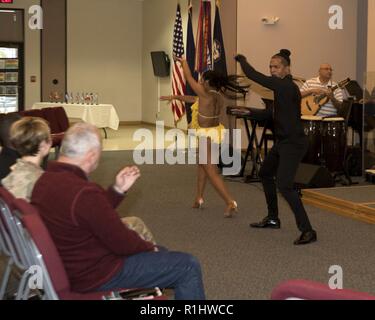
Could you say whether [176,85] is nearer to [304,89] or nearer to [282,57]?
[304,89]

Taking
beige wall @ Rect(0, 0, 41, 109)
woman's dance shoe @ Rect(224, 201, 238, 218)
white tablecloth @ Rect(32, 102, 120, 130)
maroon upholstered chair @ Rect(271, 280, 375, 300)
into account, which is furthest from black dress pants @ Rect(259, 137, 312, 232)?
beige wall @ Rect(0, 0, 41, 109)

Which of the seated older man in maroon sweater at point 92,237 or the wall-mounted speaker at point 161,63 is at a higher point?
the wall-mounted speaker at point 161,63

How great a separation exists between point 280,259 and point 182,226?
1.42 meters

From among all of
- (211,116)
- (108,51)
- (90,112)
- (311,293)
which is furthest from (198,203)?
(108,51)

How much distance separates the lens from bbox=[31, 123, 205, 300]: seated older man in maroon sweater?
280 cm

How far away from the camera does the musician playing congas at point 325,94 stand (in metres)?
9.27

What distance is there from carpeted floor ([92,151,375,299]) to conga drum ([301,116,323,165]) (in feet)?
2.95

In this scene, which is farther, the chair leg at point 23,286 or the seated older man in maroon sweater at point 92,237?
the chair leg at point 23,286

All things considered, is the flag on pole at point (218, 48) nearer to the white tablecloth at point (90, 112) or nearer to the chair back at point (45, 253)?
the white tablecloth at point (90, 112)

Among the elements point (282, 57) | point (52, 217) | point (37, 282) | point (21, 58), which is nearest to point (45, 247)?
point (52, 217)

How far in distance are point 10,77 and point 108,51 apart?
103 inches

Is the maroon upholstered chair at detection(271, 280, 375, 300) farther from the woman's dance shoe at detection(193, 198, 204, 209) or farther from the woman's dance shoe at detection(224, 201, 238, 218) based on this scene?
the woman's dance shoe at detection(193, 198, 204, 209)

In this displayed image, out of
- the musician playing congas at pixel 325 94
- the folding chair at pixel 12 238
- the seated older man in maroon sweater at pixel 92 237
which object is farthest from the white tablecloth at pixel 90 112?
the seated older man in maroon sweater at pixel 92 237

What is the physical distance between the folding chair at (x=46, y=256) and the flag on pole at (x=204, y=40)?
9.64 meters
